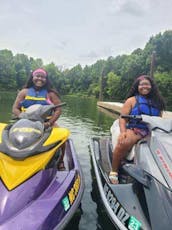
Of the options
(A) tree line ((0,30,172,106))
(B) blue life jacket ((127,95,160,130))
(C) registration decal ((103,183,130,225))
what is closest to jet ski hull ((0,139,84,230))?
(C) registration decal ((103,183,130,225))

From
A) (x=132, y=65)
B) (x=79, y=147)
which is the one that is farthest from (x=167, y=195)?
(x=132, y=65)

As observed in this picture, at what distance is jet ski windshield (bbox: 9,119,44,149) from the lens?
2596mm

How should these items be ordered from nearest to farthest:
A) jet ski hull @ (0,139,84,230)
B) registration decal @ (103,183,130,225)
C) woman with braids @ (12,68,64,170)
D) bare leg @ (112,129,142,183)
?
jet ski hull @ (0,139,84,230) < registration decal @ (103,183,130,225) < bare leg @ (112,129,142,183) < woman with braids @ (12,68,64,170)

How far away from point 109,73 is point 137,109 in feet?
169

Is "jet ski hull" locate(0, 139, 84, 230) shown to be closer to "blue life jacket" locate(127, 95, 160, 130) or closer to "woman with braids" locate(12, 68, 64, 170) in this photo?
"blue life jacket" locate(127, 95, 160, 130)

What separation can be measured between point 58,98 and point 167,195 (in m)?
2.50

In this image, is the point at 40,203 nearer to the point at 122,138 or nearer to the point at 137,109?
the point at 122,138

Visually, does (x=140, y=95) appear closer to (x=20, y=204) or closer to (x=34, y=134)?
(x=34, y=134)

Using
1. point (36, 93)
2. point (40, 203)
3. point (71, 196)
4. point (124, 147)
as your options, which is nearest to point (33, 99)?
point (36, 93)


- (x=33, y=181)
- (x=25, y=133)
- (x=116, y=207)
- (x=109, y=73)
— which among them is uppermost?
(x=109, y=73)

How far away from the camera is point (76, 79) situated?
7662 centimetres

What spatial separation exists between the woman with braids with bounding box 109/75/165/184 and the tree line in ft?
73.3

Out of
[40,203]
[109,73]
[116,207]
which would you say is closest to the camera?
[40,203]

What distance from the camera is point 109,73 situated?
54.7m
